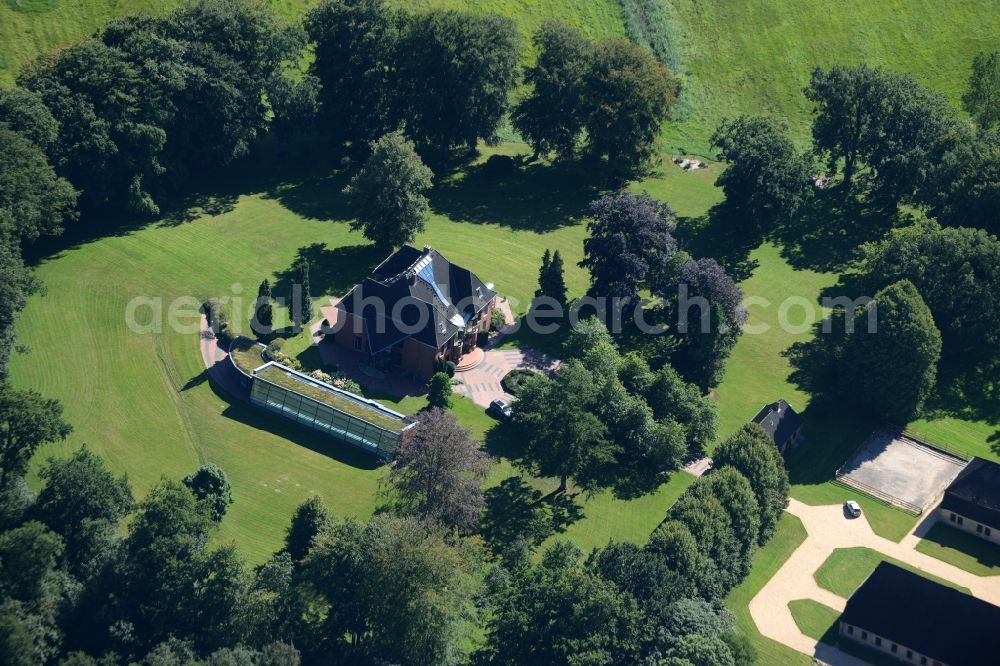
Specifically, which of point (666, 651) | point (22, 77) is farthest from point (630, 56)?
point (666, 651)

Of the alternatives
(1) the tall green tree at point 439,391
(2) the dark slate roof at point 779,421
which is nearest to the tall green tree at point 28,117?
(1) the tall green tree at point 439,391

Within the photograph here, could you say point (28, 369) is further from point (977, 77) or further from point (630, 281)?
point (977, 77)

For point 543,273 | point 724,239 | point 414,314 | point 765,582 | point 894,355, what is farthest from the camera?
point 724,239

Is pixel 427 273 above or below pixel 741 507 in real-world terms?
above

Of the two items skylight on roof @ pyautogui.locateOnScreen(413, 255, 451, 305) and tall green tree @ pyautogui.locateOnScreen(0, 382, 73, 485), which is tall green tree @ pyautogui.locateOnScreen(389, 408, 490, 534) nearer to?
skylight on roof @ pyautogui.locateOnScreen(413, 255, 451, 305)

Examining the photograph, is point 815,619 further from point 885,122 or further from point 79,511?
point 885,122

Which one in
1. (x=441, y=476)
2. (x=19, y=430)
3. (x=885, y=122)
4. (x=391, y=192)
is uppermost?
(x=885, y=122)

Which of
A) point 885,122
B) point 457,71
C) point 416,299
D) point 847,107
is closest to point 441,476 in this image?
point 416,299
